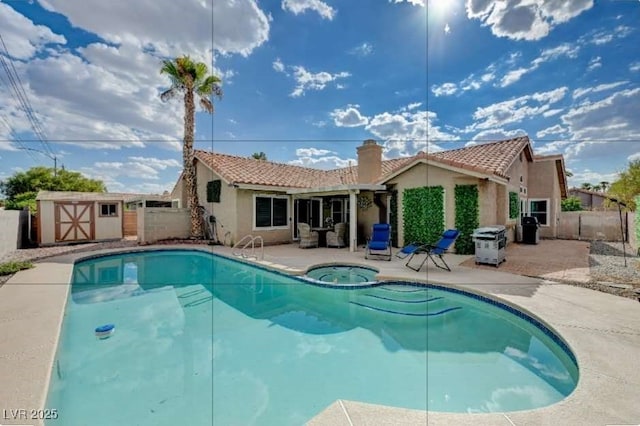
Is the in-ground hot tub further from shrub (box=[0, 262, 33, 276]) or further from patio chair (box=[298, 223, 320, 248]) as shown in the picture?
shrub (box=[0, 262, 33, 276])

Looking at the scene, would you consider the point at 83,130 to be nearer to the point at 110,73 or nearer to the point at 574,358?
the point at 110,73

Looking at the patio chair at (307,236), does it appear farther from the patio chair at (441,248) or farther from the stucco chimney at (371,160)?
the patio chair at (441,248)

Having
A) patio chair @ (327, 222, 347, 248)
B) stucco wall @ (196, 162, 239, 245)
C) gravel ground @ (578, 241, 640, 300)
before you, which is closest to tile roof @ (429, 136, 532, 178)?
gravel ground @ (578, 241, 640, 300)

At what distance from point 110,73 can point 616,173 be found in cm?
1999

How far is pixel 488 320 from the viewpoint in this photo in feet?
19.2

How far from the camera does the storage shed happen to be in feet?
51.1

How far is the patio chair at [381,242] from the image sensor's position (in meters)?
10.4

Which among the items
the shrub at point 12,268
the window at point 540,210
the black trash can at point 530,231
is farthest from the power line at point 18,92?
the window at point 540,210

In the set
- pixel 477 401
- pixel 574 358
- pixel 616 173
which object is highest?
pixel 616 173

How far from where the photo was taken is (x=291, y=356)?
484 cm

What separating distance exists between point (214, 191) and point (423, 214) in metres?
10.8

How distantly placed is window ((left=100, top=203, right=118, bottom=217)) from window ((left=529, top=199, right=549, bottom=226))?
2530 cm

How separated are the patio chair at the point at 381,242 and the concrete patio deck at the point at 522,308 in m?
1.71

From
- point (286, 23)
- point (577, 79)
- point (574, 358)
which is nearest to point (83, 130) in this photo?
point (286, 23)
